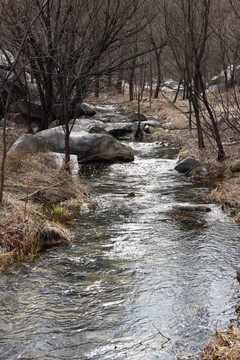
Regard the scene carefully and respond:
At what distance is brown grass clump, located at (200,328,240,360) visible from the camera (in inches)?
125

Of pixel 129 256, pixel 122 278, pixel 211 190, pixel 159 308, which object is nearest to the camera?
pixel 159 308

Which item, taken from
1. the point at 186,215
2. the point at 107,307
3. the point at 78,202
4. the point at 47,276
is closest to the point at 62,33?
the point at 78,202

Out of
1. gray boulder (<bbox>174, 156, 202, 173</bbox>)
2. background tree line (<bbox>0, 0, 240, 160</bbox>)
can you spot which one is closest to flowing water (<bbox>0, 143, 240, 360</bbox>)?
gray boulder (<bbox>174, 156, 202, 173</bbox>)

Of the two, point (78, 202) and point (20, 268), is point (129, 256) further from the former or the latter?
point (78, 202)

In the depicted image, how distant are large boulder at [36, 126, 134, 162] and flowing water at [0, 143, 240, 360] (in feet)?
17.7

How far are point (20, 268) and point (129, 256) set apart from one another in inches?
52.6

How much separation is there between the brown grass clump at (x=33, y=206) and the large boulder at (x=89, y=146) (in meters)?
2.75

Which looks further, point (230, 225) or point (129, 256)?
point (230, 225)

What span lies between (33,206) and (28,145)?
4.69 m

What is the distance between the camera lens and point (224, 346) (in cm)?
330

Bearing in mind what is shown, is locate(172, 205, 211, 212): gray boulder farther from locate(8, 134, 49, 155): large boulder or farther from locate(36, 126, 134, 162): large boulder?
locate(36, 126, 134, 162): large boulder

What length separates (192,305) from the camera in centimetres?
413

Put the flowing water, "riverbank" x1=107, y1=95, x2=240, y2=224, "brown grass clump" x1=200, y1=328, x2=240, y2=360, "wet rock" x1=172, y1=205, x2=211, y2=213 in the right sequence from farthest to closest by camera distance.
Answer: "riverbank" x1=107, y1=95, x2=240, y2=224 → "wet rock" x1=172, y1=205, x2=211, y2=213 → the flowing water → "brown grass clump" x1=200, y1=328, x2=240, y2=360

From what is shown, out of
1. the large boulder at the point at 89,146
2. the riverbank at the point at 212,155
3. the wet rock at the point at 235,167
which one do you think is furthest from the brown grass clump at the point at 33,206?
the wet rock at the point at 235,167
